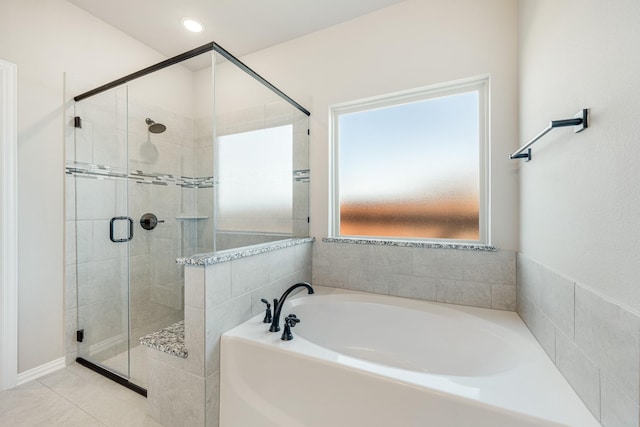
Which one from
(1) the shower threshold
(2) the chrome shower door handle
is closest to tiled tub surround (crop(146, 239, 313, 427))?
(1) the shower threshold

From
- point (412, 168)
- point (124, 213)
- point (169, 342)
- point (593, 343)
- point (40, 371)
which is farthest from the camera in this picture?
point (124, 213)

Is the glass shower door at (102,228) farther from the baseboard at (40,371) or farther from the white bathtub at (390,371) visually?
the white bathtub at (390,371)

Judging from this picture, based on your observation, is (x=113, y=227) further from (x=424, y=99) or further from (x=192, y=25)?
(x=424, y=99)

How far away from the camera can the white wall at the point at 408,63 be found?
5.51 ft

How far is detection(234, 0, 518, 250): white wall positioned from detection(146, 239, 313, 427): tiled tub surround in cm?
94

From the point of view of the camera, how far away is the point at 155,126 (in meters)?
2.36

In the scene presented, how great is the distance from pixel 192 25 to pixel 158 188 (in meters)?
1.47

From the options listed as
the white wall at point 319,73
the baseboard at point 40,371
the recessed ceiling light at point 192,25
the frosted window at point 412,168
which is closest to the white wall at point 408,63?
the white wall at point 319,73

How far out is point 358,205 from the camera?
2225mm

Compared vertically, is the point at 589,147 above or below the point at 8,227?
above

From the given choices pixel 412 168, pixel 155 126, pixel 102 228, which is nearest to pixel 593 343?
pixel 412 168

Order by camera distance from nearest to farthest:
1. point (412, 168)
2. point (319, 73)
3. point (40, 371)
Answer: point (40, 371), point (412, 168), point (319, 73)

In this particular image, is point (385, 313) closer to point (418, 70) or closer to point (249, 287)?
point (249, 287)

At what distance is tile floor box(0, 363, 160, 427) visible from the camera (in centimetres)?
142
